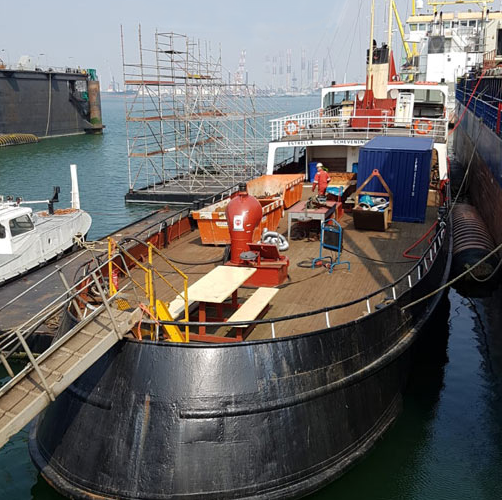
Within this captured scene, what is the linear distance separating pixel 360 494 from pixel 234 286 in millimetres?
4014

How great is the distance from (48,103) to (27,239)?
64.7 metres

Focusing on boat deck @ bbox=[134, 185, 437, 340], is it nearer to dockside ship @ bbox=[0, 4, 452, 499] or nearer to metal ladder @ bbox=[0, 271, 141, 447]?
dockside ship @ bbox=[0, 4, 452, 499]

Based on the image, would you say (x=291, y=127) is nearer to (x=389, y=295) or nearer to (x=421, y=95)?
(x=389, y=295)

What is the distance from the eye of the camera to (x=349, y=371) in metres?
9.00

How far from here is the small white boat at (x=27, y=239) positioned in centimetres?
1805

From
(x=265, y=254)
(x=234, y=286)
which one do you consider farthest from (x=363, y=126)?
(x=234, y=286)

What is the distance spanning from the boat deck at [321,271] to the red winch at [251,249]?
1.01ft

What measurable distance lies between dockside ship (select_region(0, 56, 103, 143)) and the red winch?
214ft

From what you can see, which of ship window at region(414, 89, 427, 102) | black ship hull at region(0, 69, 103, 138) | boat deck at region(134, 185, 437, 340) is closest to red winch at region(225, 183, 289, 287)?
boat deck at region(134, 185, 437, 340)

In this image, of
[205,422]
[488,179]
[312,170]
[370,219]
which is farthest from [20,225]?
[488,179]

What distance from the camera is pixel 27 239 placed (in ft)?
61.5

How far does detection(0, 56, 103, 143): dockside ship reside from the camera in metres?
69.5

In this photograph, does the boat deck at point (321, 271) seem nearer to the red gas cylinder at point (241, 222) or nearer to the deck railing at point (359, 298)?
the deck railing at point (359, 298)

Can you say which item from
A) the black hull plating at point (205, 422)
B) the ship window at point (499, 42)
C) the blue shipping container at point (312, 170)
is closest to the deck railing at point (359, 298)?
the black hull plating at point (205, 422)
